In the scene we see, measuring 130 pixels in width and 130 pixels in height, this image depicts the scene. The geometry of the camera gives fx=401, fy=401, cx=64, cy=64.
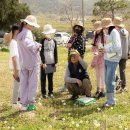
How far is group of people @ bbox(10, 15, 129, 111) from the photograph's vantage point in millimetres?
8062

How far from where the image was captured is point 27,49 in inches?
314

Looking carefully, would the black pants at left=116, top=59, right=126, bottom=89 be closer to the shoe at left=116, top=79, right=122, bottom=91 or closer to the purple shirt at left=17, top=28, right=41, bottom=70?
the shoe at left=116, top=79, right=122, bottom=91

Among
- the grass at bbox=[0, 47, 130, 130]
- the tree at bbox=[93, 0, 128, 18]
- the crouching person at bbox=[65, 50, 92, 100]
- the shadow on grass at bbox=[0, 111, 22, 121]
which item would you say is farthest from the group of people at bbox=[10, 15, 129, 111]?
the tree at bbox=[93, 0, 128, 18]

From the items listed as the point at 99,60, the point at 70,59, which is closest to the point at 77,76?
the point at 70,59

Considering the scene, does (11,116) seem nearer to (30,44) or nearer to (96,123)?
(30,44)

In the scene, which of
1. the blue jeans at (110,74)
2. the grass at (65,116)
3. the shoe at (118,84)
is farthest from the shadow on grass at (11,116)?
the shoe at (118,84)

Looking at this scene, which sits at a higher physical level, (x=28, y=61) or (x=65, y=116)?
(x=28, y=61)

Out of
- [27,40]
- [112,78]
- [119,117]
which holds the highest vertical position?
[27,40]

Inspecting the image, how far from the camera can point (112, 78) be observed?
8.46 meters

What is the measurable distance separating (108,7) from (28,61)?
42146 mm

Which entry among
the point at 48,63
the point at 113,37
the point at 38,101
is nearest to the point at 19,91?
the point at 38,101

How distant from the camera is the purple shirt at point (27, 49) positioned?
311 inches

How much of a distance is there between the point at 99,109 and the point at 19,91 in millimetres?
1889

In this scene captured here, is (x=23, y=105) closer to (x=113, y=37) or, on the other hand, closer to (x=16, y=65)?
(x=16, y=65)
